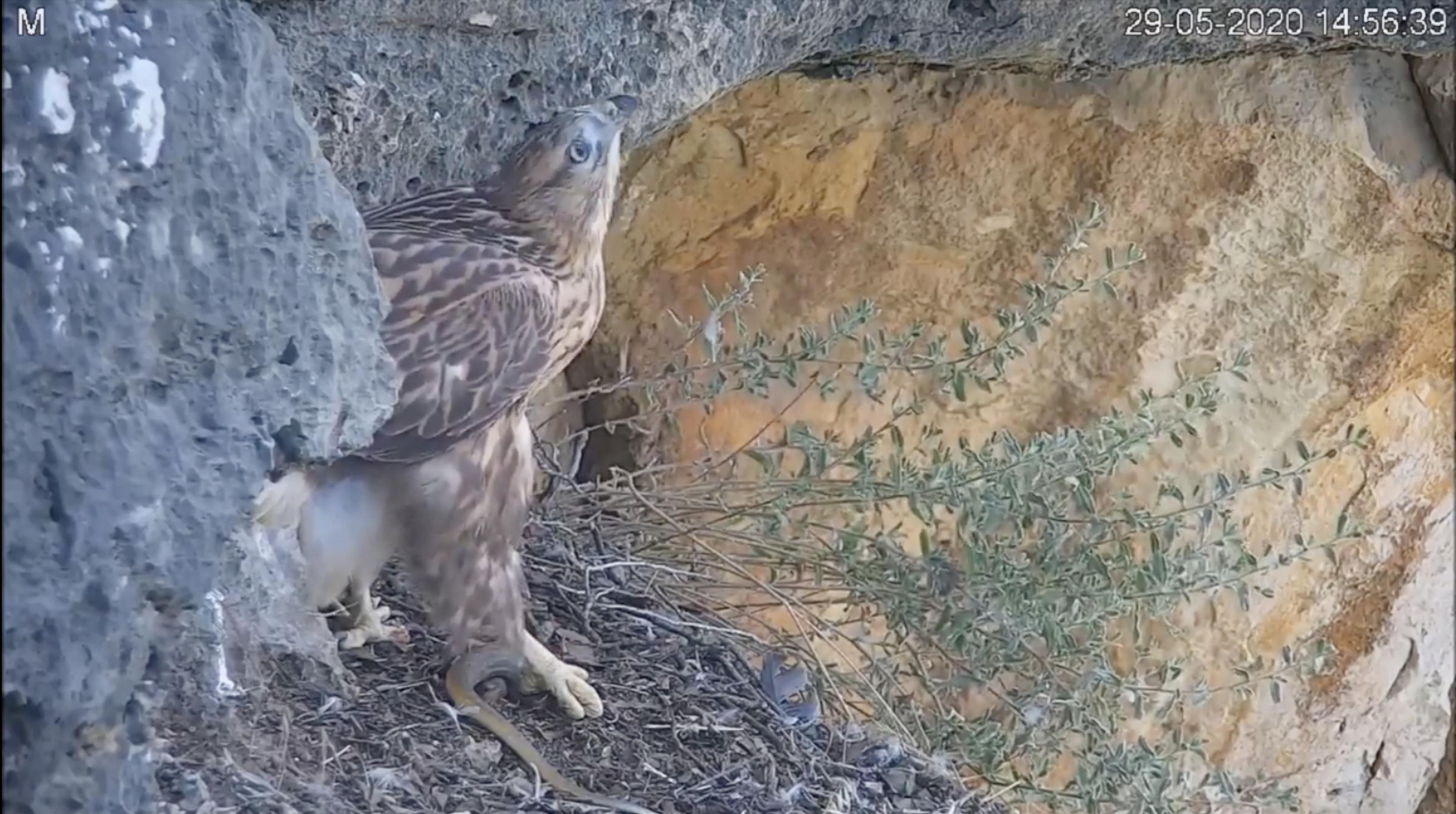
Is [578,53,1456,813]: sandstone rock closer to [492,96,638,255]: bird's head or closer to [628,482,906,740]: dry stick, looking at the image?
[628,482,906,740]: dry stick

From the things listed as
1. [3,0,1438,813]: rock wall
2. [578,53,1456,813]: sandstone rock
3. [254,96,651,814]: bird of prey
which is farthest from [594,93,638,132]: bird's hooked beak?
[578,53,1456,813]: sandstone rock

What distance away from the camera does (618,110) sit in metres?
1.29

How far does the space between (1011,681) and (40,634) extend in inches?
57.8

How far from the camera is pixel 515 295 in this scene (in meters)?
1.16

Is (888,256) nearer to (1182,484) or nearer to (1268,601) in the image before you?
(1182,484)

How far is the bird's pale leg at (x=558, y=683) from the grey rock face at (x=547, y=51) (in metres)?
0.41

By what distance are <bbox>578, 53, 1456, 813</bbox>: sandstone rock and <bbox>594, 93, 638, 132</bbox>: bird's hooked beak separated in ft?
2.06

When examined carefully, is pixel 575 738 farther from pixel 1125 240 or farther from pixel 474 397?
pixel 1125 240

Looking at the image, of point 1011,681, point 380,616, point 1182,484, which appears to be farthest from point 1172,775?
point 380,616

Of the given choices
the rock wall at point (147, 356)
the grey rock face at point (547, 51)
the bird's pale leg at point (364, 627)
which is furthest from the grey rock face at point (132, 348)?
the bird's pale leg at point (364, 627)

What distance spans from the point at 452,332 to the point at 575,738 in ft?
1.28

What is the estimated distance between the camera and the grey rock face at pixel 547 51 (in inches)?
48.3

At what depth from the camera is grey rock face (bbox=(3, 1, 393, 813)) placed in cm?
76

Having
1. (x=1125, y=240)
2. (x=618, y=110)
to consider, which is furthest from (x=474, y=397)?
(x=1125, y=240)
